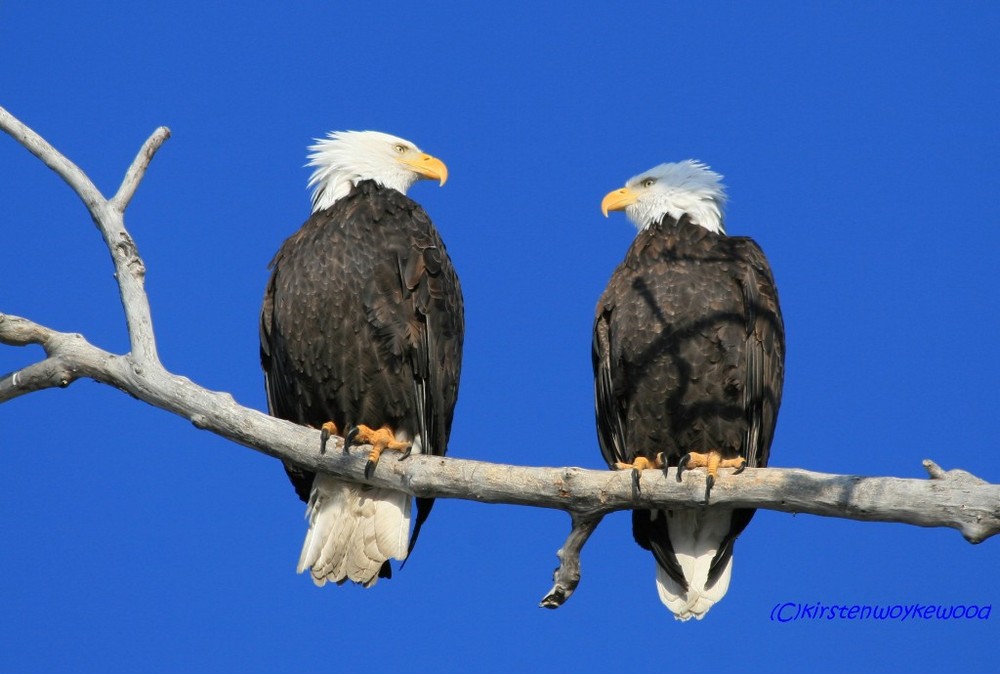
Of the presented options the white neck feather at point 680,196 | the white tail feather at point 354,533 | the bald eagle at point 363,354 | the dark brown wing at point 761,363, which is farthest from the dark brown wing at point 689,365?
the white tail feather at point 354,533

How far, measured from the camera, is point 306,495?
7246 millimetres

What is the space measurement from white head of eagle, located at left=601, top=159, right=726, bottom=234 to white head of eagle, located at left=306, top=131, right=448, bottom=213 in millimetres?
994

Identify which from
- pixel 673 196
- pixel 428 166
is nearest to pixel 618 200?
pixel 673 196

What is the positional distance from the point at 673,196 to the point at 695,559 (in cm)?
195

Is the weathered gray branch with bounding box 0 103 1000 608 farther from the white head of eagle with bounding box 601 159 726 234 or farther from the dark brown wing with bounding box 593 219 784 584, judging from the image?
the white head of eagle with bounding box 601 159 726 234

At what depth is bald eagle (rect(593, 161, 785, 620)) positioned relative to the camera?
684 cm

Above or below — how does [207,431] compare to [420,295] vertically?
below

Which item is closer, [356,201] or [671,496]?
[671,496]

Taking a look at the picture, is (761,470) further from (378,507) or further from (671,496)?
(378,507)

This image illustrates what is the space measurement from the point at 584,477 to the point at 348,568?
1.65 metres

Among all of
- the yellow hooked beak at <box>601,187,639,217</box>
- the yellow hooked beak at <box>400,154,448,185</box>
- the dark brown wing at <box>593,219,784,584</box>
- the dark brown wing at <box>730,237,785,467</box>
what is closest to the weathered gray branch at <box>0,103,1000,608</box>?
the dark brown wing at <box>593,219,784,584</box>

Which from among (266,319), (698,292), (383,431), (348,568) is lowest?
(348,568)

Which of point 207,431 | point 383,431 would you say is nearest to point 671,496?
point 383,431

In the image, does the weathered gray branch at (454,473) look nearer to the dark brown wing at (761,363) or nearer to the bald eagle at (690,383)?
the bald eagle at (690,383)
